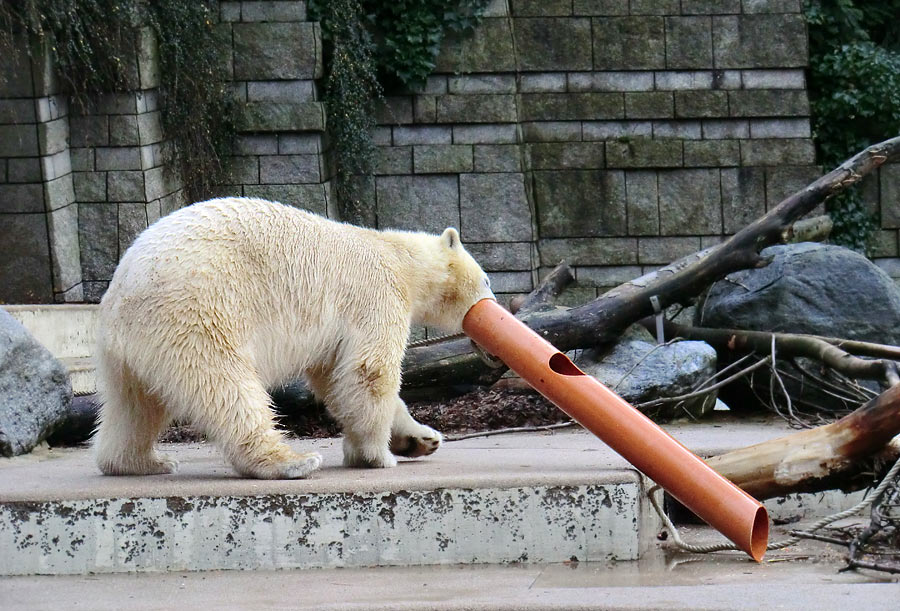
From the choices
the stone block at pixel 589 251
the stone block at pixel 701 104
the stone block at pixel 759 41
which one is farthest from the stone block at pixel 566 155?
the stone block at pixel 759 41

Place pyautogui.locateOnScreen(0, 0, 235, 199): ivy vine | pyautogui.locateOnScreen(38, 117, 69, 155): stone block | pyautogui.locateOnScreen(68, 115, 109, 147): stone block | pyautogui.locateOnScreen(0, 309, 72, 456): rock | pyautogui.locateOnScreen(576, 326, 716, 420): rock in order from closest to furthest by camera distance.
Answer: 1. pyautogui.locateOnScreen(0, 309, 72, 456): rock
2. pyautogui.locateOnScreen(576, 326, 716, 420): rock
3. pyautogui.locateOnScreen(0, 0, 235, 199): ivy vine
4. pyautogui.locateOnScreen(38, 117, 69, 155): stone block
5. pyautogui.locateOnScreen(68, 115, 109, 147): stone block

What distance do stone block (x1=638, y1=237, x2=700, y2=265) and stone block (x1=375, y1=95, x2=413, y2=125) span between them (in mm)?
2232

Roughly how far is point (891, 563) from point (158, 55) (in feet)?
21.1

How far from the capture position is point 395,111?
379 inches

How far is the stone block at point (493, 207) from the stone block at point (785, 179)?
207cm

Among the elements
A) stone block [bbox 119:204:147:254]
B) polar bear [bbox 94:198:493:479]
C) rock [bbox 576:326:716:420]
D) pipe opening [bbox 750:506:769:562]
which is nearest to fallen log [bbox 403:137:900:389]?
rock [bbox 576:326:716:420]

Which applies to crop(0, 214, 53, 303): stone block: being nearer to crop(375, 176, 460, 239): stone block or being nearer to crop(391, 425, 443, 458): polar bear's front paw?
crop(375, 176, 460, 239): stone block

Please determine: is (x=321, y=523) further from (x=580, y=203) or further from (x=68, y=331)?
(x=580, y=203)

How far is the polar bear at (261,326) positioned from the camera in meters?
3.80

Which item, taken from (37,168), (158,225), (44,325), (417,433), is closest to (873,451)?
(417,433)

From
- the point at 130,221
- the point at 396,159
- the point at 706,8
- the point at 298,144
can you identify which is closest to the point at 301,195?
the point at 298,144

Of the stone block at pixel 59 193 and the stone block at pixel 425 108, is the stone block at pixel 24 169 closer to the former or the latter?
the stone block at pixel 59 193

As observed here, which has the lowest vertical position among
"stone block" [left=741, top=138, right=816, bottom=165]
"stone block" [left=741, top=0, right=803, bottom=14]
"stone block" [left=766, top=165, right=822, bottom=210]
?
"stone block" [left=766, top=165, right=822, bottom=210]

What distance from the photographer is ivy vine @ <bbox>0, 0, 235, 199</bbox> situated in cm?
738
